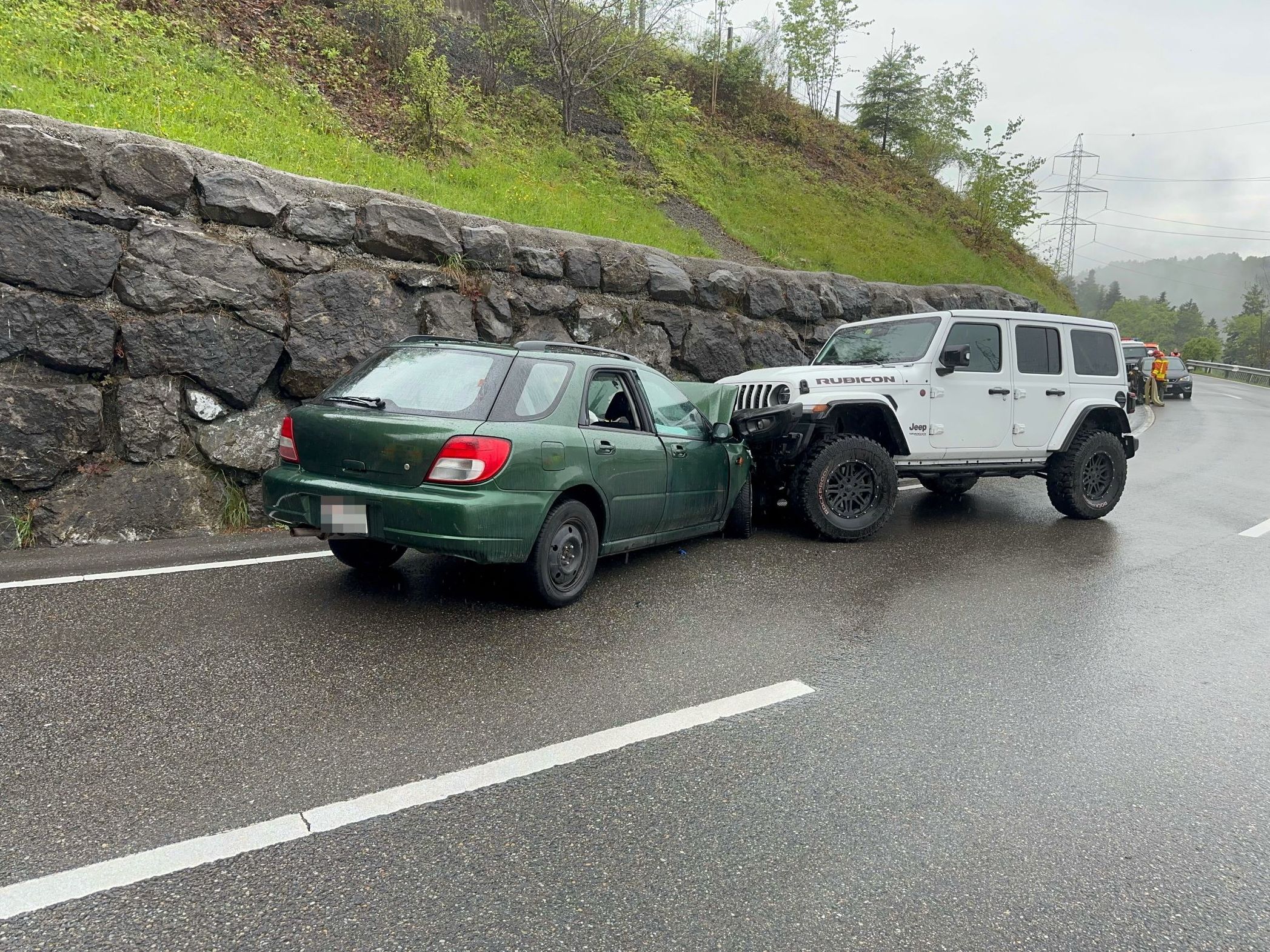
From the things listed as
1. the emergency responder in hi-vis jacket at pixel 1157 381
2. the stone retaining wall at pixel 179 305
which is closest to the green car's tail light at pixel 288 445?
the stone retaining wall at pixel 179 305

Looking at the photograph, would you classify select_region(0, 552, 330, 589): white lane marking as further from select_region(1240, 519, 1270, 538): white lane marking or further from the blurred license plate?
select_region(1240, 519, 1270, 538): white lane marking

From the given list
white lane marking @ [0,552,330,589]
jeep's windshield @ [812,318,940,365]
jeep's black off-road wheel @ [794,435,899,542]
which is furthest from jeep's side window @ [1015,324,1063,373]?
white lane marking @ [0,552,330,589]

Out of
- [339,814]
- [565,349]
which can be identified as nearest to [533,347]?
[565,349]

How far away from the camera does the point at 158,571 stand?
572cm

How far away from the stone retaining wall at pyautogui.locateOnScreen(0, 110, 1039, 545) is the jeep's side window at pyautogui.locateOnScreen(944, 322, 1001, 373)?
442cm

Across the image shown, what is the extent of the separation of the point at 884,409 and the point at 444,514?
4.53 metres

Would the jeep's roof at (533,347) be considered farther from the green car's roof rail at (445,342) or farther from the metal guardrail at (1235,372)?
the metal guardrail at (1235,372)

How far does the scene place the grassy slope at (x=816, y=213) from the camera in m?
16.5

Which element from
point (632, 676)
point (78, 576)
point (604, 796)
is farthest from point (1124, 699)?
point (78, 576)

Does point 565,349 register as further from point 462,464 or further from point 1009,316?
point 1009,316

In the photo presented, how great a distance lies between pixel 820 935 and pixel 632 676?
1.93 meters

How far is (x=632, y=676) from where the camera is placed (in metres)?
4.27

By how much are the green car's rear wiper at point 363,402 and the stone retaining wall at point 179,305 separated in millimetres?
2794

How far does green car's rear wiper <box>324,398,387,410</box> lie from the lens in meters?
5.04
